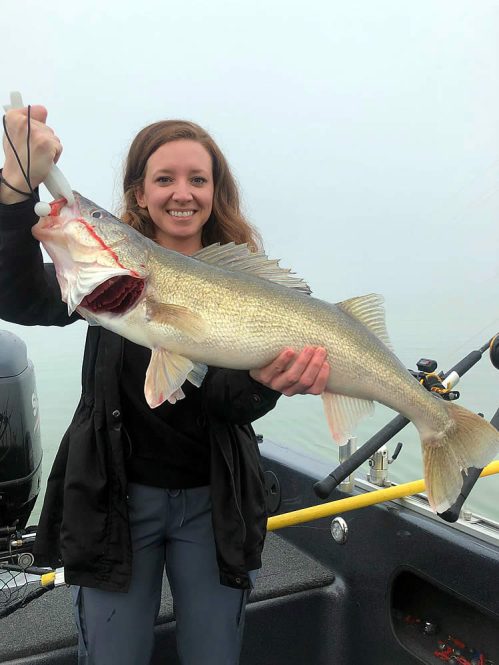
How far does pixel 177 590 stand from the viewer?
6.24 ft

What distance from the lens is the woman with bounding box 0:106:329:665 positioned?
173cm

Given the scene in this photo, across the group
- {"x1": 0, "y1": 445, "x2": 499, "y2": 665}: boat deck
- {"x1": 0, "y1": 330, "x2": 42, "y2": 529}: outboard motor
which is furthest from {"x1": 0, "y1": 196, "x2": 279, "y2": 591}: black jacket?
{"x1": 0, "y1": 330, "x2": 42, "y2": 529}: outboard motor

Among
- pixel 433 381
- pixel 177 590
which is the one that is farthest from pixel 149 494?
pixel 433 381

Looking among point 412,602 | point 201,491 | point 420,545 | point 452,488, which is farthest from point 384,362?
point 412,602

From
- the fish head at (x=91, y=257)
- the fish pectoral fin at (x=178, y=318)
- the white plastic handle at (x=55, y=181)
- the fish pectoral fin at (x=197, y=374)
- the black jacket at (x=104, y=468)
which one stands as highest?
the white plastic handle at (x=55, y=181)

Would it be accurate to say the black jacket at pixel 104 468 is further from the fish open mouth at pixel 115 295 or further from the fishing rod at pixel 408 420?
the fishing rod at pixel 408 420

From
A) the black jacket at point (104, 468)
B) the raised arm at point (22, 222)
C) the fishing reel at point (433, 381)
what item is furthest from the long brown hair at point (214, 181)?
the fishing reel at point (433, 381)

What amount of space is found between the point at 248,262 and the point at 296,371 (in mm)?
389

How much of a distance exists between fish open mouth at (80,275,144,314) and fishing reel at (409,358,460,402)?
1.13 meters

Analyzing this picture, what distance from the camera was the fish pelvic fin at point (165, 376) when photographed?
1640 mm

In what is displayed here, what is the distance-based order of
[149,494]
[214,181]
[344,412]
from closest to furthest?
1. [149,494]
2. [344,412]
3. [214,181]

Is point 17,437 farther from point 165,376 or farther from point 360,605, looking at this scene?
point 360,605

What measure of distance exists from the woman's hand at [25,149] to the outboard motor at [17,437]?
172 cm

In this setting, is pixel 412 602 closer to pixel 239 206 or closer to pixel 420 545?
pixel 420 545
